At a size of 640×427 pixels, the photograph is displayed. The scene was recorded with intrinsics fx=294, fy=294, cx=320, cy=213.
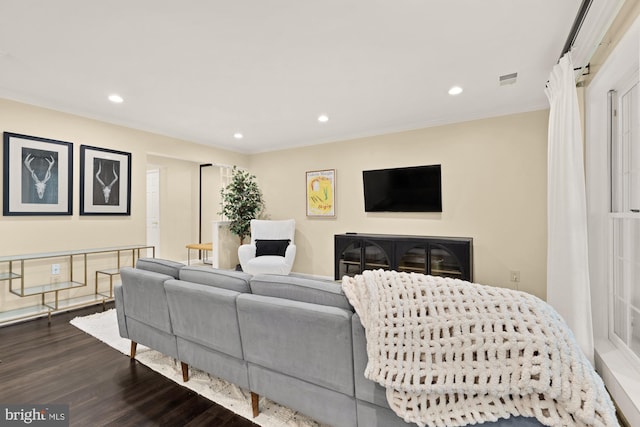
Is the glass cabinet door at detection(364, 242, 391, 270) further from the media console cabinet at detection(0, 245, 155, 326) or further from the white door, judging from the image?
the white door

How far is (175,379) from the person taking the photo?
2045mm

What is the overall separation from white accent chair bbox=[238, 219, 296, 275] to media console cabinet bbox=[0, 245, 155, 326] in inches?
59.9

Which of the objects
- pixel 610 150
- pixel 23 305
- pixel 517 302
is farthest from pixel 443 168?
pixel 23 305

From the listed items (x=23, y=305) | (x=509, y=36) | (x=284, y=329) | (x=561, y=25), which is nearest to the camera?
(x=284, y=329)

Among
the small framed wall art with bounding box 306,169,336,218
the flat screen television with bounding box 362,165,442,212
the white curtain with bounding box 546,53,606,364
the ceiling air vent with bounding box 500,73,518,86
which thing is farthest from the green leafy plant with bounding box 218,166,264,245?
the white curtain with bounding box 546,53,606,364

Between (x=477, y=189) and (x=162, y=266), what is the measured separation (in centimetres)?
365

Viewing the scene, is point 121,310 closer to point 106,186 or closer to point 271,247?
point 106,186

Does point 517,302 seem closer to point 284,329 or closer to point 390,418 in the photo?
point 390,418

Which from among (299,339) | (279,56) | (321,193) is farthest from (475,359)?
(321,193)

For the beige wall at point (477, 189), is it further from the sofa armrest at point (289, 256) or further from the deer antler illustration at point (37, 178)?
the deer antler illustration at point (37, 178)

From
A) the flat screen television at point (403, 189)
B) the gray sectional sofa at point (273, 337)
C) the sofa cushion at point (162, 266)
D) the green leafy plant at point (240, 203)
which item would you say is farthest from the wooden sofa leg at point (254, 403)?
the green leafy plant at point (240, 203)

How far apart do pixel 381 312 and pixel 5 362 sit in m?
3.00

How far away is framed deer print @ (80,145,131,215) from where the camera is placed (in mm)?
3672

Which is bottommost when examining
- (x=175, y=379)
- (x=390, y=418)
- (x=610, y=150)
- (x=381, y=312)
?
(x=175, y=379)
